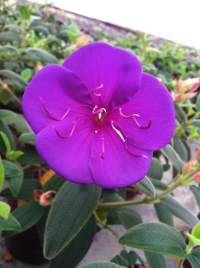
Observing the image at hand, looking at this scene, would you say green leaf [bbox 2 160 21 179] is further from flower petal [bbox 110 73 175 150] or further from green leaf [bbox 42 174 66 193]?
flower petal [bbox 110 73 175 150]

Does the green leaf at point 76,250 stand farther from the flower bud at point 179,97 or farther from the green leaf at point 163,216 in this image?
the flower bud at point 179,97

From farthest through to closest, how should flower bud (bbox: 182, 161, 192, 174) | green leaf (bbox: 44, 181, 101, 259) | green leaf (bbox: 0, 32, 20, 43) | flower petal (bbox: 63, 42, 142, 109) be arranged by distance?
green leaf (bbox: 0, 32, 20, 43) → flower bud (bbox: 182, 161, 192, 174) → green leaf (bbox: 44, 181, 101, 259) → flower petal (bbox: 63, 42, 142, 109)

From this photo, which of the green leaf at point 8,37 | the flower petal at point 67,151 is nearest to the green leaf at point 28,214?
the flower petal at point 67,151

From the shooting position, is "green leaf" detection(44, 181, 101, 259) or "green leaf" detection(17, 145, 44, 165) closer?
"green leaf" detection(44, 181, 101, 259)

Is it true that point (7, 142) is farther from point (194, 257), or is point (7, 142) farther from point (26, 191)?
point (194, 257)

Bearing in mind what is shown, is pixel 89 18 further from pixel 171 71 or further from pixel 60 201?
pixel 60 201

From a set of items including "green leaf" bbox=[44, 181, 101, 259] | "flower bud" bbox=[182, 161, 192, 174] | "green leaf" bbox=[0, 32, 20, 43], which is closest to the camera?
"green leaf" bbox=[44, 181, 101, 259]

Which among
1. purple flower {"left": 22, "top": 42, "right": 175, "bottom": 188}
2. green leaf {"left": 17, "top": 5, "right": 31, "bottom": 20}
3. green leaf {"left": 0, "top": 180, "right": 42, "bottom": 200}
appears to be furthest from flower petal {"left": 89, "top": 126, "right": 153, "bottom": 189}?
green leaf {"left": 17, "top": 5, "right": 31, "bottom": 20}
